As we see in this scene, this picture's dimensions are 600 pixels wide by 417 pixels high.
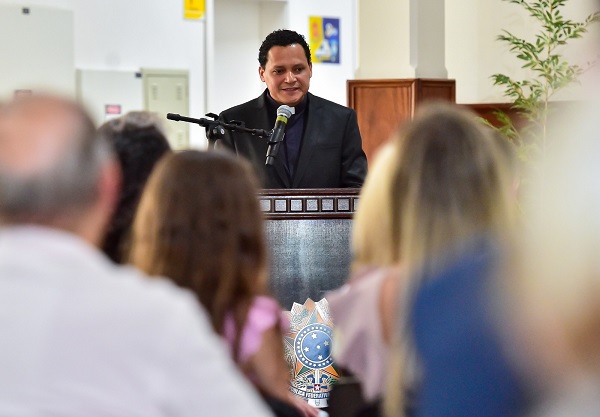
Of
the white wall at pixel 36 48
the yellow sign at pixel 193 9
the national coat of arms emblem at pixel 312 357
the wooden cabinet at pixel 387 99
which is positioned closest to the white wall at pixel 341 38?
the yellow sign at pixel 193 9

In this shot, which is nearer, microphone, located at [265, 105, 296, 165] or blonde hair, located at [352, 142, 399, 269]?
blonde hair, located at [352, 142, 399, 269]

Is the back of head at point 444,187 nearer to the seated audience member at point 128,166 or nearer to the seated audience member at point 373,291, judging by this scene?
the seated audience member at point 373,291

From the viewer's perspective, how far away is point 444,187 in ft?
4.74

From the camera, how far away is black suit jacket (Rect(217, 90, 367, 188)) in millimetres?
3682

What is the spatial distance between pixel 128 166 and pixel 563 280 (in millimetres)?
1234

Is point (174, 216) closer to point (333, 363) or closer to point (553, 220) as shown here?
point (553, 220)

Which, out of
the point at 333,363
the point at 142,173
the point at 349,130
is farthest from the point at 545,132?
the point at 142,173

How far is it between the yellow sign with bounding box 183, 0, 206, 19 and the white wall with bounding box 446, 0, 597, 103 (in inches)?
97.9

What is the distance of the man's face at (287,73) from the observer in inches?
155

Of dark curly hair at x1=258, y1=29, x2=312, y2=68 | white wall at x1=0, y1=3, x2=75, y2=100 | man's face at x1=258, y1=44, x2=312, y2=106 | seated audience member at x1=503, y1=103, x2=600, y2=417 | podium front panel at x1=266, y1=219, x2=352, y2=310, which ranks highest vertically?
white wall at x1=0, y1=3, x2=75, y2=100

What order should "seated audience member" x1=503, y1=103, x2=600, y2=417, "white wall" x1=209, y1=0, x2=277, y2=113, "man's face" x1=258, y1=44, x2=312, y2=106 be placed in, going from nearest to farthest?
"seated audience member" x1=503, y1=103, x2=600, y2=417
"man's face" x1=258, y1=44, x2=312, y2=106
"white wall" x1=209, y1=0, x2=277, y2=113

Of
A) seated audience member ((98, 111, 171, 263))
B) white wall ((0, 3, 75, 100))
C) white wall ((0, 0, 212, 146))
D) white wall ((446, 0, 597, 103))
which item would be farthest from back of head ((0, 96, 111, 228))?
white wall ((446, 0, 597, 103))

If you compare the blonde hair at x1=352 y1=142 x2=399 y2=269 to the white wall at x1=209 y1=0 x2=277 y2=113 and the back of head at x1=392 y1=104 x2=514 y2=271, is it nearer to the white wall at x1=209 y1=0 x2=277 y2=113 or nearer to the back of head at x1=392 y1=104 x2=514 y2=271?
the back of head at x1=392 y1=104 x2=514 y2=271

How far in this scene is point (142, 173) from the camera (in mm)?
1908
